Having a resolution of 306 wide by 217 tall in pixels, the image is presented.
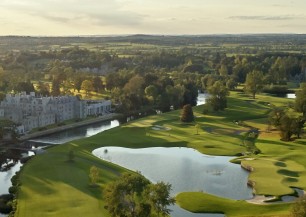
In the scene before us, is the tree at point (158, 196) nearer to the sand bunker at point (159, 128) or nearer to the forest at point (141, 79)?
the sand bunker at point (159, 128)

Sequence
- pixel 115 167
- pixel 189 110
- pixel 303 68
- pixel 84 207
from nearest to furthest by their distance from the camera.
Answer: pixel 84 207, pixel 115 167, pixel 189 110, pixel 303 68

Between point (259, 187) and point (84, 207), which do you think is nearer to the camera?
point (84, 207)

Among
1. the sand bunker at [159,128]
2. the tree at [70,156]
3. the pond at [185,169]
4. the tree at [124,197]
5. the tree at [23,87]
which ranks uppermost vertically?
the tree at [124,197]

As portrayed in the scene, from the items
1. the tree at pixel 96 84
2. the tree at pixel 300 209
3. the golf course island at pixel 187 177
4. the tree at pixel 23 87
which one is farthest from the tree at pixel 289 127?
the tree at pixel 23 87

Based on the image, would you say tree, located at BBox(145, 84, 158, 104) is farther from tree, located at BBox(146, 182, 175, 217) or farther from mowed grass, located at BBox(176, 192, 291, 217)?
tree, located at BBox(146, 182, 175, 217)

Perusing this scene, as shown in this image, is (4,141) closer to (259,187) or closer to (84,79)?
(259,187)

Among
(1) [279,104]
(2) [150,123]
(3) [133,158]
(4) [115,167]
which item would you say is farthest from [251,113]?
(4) [115,167]
